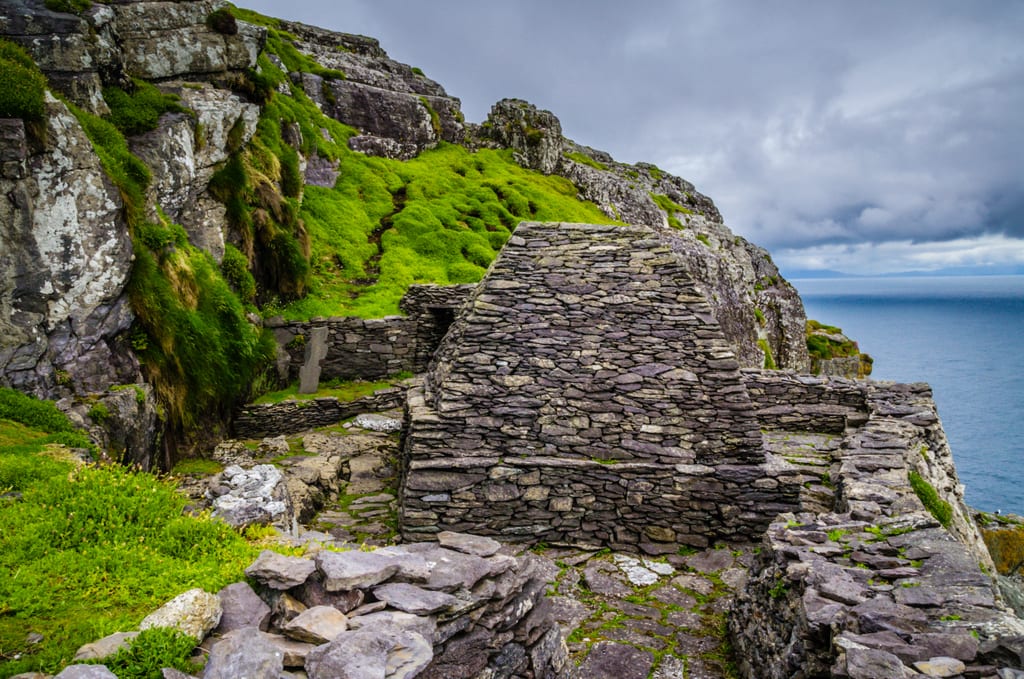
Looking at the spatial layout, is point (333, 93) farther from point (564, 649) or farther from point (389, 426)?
point (564, 649)

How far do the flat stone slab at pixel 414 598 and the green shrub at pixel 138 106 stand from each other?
13130 millimetres

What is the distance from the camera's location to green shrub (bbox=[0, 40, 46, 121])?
29.3ft

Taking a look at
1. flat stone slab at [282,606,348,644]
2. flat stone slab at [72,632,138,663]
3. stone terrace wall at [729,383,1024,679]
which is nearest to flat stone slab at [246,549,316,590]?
flat stone slab at [282,606,348,644]

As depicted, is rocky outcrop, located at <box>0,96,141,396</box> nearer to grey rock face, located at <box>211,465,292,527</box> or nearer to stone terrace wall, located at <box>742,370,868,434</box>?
grey rock face, located at <box>211,465,292,527</box>

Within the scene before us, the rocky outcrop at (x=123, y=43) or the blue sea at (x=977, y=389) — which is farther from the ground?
the rocky outcrop at (x=123, y=43)

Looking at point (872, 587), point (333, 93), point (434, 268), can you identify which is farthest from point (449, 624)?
point (333, 93)

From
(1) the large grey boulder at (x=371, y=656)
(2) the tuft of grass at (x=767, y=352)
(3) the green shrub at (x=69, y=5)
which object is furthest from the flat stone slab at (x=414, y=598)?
(2) the tuft of grass at (x=767, y=352)

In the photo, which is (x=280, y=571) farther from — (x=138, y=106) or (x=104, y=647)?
(x=138, y=106)

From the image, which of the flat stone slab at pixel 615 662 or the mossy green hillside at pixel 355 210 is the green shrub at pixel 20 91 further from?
the flat stone slab at pixel 615 662

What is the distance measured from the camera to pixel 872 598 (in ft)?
16.0

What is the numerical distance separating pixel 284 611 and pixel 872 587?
17.3ft

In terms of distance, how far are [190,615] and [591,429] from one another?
24.2 feet

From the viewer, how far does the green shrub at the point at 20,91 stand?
892 centimetres

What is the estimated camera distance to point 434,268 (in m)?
22.8
